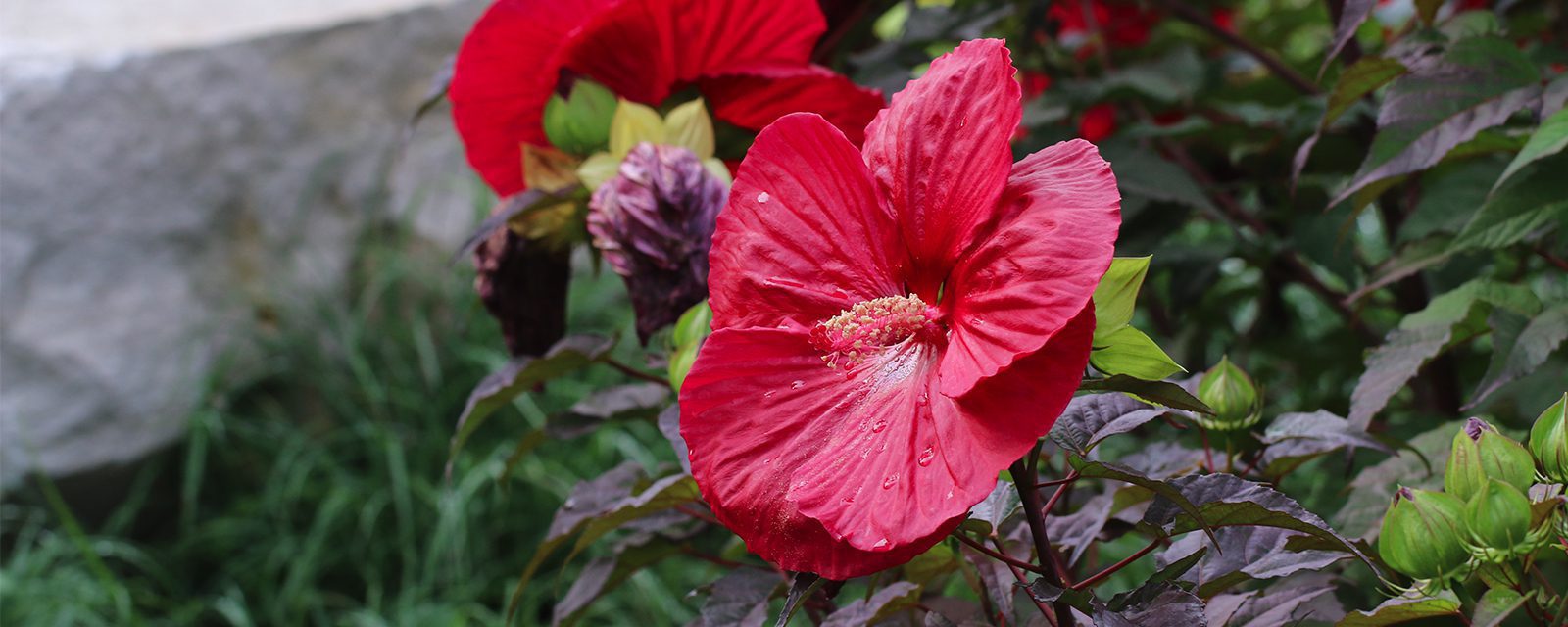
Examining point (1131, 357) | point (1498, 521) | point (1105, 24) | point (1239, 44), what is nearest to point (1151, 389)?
point (1131, 357)

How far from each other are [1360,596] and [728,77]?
448mm

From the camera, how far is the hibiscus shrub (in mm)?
396

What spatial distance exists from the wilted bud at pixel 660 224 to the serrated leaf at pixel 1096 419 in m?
0.20

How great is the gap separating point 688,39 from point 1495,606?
1.41 feet

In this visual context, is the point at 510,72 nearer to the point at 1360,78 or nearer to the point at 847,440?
the point at 847,440

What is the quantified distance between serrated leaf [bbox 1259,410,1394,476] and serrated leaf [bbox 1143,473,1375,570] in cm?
10

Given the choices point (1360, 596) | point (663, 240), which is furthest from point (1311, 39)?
point (663, 240)

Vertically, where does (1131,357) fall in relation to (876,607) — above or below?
above

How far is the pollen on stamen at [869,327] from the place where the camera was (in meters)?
0.42

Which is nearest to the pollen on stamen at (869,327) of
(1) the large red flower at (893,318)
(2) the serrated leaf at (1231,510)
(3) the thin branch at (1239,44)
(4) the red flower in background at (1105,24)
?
(1) the large red flower at (893,318)

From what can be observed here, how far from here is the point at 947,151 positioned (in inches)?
16.3

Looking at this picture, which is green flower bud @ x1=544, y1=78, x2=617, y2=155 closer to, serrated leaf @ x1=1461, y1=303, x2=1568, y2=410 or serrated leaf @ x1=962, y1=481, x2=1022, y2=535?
serrated leaf @ x1=962, y1=481, x2=1022, y2=535

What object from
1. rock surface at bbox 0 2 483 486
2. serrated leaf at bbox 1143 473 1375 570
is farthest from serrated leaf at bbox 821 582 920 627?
rock surface at bbox 0 2 483 486

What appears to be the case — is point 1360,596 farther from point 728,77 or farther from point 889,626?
point 728,77
